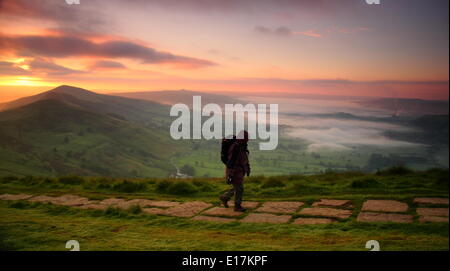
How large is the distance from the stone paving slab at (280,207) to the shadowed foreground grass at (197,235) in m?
1.32

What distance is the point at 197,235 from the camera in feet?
24.2

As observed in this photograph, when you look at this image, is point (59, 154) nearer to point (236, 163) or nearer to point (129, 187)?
point (129, 187)

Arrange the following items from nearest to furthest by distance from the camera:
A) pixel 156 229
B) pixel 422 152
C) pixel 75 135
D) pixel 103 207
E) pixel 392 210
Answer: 1. pixel 156 229
2. pixel 392 210
3. pixel 103 207
4. pixel 422 152
5. pixel 75 135

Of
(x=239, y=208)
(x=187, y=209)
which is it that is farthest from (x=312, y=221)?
(x=187, y=209)

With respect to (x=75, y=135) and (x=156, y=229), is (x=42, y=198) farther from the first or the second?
(x=75, y=135)

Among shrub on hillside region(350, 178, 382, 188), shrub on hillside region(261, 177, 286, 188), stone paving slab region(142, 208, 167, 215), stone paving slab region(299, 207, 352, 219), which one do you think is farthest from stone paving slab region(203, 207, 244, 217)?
shrub on hillside region(350, 178, 382, 188)

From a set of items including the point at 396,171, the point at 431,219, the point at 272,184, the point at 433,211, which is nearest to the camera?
the point at 431,219

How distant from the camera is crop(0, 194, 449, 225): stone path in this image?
325 inches

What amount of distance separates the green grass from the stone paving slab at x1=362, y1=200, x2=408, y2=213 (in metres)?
0.22

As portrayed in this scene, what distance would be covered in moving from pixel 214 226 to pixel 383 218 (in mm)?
4022

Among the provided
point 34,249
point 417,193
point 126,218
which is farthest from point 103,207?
point 417,193

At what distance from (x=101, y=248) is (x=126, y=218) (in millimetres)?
2508
